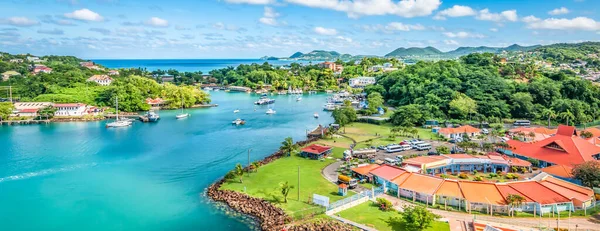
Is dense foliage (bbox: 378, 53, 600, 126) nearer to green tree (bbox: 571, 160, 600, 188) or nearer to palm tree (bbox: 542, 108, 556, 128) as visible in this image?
palm tree (bbox: 542, 108, 556, 128)

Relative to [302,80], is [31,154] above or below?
below

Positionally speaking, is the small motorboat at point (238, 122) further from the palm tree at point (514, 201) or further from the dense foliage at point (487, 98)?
the palm tree at point (514, 201)

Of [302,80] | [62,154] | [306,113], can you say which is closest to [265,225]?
[62,154]

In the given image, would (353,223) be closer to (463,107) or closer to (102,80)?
(463,107)

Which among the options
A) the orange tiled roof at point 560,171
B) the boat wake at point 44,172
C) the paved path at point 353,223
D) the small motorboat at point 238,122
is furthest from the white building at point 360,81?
the paved path at point 353,223

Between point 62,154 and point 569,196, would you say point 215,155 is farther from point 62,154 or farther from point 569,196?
point 569,196

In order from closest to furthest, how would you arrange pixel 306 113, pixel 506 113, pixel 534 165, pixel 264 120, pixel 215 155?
pixel 534 165
pixel 215 155
pixel 506 113
pixel 264 120
pixel 306 113

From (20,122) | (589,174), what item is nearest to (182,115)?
(20,122)
